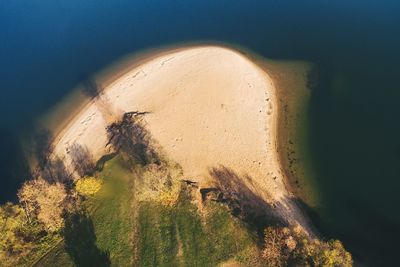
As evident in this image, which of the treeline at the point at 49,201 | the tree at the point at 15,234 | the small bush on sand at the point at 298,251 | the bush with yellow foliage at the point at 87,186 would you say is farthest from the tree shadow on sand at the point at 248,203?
the tree at the point at 15,234

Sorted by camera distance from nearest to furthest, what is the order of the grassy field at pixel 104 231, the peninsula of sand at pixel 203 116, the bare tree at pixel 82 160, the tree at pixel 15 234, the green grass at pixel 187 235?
the green grass at pixel 187 235 < the tree at pixel 15 234 < the grassy field at pixel 104 231 < the peninsula of sand at pixel 203 116 < the bare tree at pixel 82 160

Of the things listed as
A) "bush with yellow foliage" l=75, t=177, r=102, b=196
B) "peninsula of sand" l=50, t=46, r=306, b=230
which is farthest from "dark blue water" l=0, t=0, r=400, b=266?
"bush with yellow foliage" l=75, t=177, r=102, b=196

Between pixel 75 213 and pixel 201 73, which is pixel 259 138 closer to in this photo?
pixel 201 73

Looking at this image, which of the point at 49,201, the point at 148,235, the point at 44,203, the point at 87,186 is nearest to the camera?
the point at 44,203

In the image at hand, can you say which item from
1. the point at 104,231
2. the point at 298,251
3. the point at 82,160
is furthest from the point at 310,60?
the point at 104,231

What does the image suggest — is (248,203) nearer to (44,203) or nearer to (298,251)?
(298,251)

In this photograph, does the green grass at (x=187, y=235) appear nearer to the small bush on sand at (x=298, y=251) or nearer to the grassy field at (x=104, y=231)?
the grassy field at (x=104, y=231)
